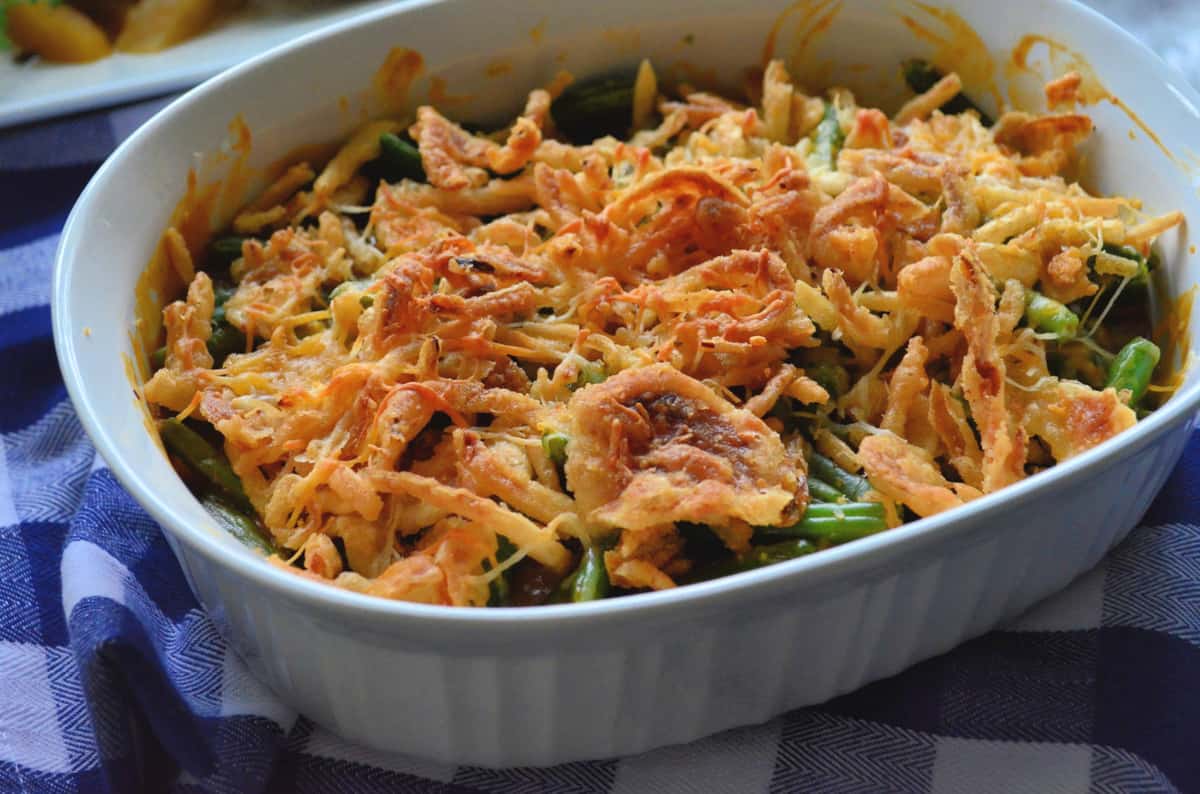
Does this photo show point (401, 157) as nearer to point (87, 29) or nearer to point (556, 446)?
point (556, 446)

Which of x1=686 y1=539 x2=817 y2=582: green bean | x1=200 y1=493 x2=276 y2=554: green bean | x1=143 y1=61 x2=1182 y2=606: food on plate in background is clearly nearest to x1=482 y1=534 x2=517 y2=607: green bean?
x1=143 y1=61 x2=1182 y2=606: food on plate in background

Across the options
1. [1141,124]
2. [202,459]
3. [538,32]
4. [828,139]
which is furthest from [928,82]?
[202,459]

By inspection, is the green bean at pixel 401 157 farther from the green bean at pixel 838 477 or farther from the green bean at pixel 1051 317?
the green bean at pixel 1051 317

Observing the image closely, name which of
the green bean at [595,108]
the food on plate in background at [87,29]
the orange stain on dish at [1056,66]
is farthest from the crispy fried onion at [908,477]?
the food on plate in background at [87,29]

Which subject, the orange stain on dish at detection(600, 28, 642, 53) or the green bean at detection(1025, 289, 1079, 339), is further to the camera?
the orange stain on dish at detection(600, 28, 642, 53)

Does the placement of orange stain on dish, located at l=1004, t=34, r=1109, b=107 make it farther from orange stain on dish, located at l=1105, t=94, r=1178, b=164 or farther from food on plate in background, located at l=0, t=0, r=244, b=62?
food on plate in background, located at l=0, t=0, r=244, b=62

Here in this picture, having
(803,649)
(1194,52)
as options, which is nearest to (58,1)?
(803,649)
